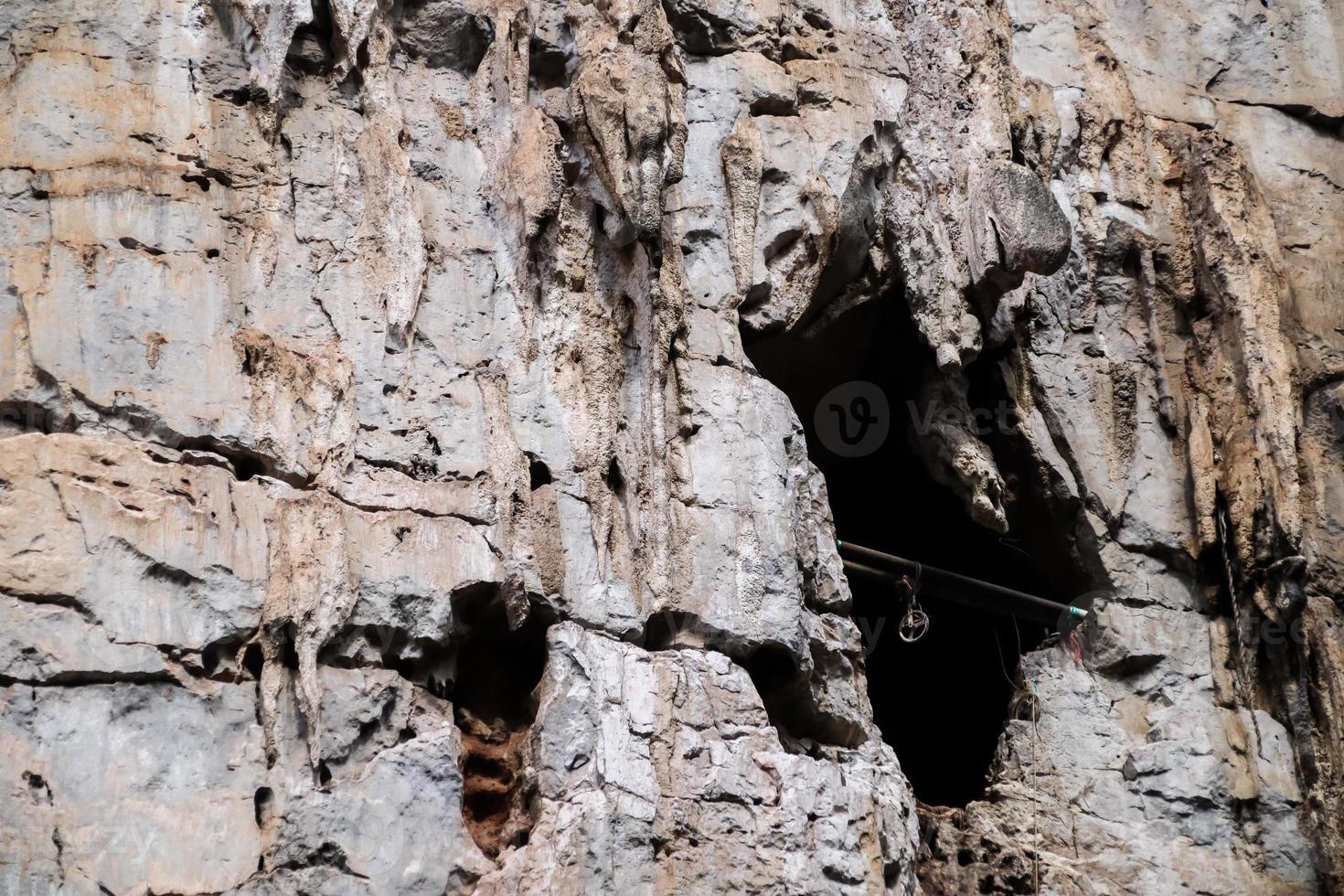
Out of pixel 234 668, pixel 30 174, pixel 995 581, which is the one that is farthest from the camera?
pixel 995 581

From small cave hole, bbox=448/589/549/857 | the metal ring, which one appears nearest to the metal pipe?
the metal ring

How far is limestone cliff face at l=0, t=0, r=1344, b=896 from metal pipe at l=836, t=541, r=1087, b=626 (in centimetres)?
18

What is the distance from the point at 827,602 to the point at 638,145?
2.06 m

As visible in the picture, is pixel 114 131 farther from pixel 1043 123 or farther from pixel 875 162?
pixel 1043 123

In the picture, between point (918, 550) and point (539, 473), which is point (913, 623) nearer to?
point (918, 550)

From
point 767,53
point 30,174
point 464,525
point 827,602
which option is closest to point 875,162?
point 767,53

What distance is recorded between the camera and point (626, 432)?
788cm

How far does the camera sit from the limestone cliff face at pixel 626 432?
6.50 m

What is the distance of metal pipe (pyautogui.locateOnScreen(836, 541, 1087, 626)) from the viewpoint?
9.23m

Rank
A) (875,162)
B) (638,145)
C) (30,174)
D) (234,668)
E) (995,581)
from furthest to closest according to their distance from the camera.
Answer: (995,581) < (875,162) < (638,145) < (30,174) < (234,668)

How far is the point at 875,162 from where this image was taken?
9.12 meters

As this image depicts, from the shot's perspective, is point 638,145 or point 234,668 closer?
point 234,668

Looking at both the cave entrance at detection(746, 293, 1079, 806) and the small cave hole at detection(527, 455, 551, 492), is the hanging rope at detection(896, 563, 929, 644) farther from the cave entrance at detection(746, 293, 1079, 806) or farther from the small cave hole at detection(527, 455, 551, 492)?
the small cave hole at detection(527, 455, 551, 492)

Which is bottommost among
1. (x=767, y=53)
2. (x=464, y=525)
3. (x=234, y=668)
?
(x=234, y=668)
